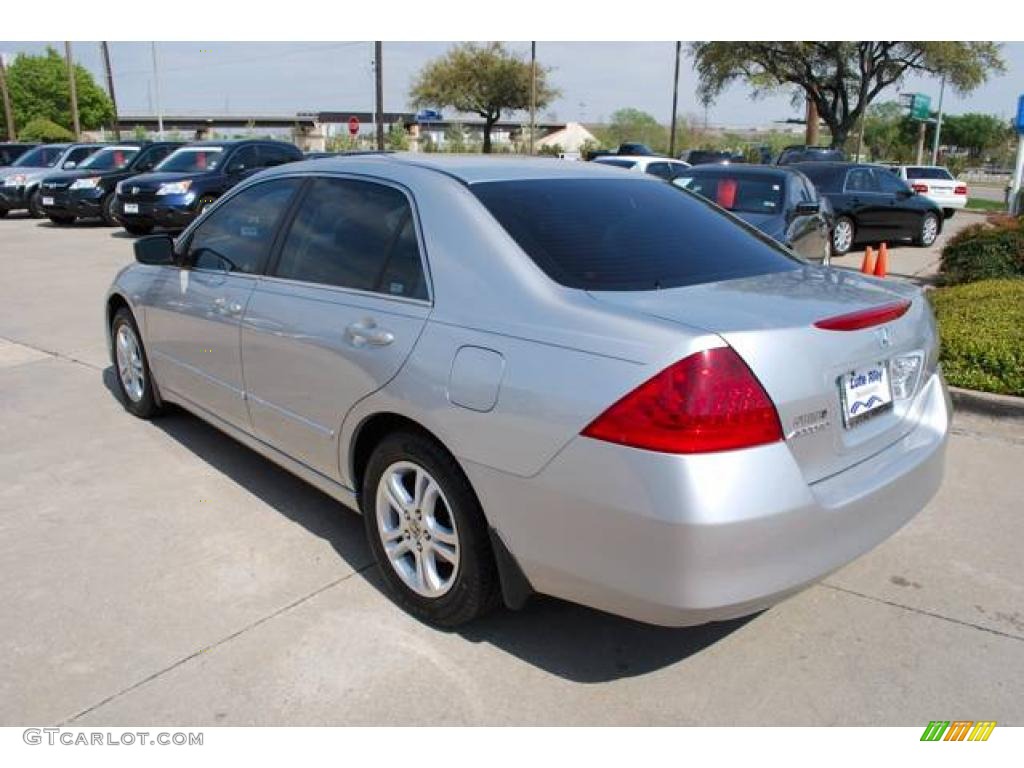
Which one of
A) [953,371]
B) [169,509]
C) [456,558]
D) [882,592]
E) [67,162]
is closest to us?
[456,558]

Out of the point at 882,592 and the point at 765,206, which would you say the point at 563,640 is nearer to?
the point at 882,592

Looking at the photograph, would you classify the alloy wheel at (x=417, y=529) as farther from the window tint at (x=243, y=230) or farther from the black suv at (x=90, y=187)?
the black suv at (x=90, y=187)

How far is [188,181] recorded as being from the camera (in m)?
14.5

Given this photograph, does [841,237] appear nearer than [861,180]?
Yes

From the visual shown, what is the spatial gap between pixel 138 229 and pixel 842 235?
12532 mm

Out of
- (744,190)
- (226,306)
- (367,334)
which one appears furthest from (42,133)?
(367,334)

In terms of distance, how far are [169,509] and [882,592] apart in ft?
10.4

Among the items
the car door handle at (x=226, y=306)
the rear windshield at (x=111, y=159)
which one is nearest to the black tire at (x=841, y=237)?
the car door handle at (x=226, y=306)

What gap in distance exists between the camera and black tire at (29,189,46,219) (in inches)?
707

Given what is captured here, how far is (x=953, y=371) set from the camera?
5.58m

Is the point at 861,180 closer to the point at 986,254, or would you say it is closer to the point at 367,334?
the point at 986,254

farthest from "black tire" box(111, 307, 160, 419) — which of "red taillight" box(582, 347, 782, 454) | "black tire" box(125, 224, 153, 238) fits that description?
"black tire" box(125, 224, 153, 238)

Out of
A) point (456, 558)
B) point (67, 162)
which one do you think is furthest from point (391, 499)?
point (67, 162)
